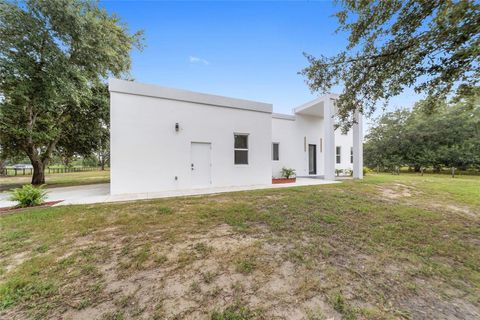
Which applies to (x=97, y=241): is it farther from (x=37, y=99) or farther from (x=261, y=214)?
(x=37, y=99)

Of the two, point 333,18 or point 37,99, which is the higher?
point 333,18

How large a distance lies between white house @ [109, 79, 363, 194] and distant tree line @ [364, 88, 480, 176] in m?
13.8

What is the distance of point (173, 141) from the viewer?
24.3 ft

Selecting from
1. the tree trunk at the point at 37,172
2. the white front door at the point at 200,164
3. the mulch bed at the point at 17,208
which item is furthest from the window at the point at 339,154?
the tree trunk at the point at 37,172

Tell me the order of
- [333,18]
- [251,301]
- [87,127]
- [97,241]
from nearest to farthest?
[251,301] < [97,241] < [333,18] < [87,127]

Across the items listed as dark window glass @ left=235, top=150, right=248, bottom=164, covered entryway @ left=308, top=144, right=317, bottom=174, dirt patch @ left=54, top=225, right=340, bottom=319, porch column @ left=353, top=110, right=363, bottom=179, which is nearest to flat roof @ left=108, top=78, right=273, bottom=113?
dark window glass @ left=235, top=150, right=248, bottom=164

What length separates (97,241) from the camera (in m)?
3.18

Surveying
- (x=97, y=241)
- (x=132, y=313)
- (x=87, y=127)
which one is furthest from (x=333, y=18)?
(x=87, y=127)

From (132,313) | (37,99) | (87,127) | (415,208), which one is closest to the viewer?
(132,313)

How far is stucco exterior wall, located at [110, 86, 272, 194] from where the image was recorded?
6689 mm

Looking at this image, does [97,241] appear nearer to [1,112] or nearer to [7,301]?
[7,301]


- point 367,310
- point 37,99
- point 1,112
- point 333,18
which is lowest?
point 367,310

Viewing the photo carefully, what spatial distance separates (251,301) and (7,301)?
8.25 ft

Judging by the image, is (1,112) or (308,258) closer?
(308,258)
